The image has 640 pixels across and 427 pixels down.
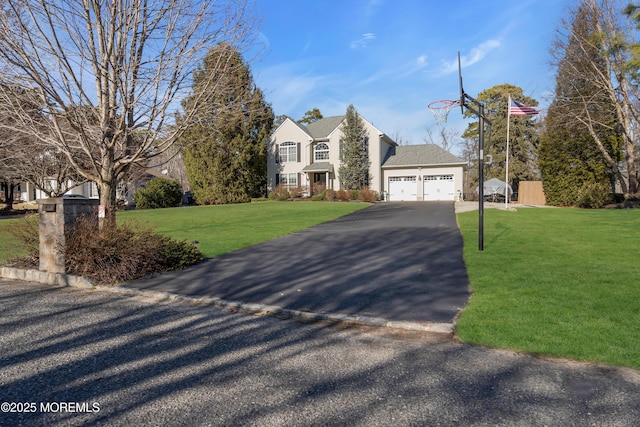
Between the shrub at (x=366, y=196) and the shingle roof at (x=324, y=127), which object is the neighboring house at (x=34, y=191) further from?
the shrub at (x=366, y=196)

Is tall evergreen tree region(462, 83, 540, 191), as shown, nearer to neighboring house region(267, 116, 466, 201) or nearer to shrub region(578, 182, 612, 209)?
neighboring house region(267, 116, 466, 201)

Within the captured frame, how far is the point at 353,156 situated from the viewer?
36.8 m

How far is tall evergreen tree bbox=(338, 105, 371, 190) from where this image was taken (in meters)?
36.7

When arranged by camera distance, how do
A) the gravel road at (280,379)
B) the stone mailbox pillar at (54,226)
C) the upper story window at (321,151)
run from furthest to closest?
the upper story window at (321,151)
the stone mailbox pillar at (54,226)
the gravel road at (280,379)

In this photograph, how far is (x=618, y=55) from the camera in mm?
26250

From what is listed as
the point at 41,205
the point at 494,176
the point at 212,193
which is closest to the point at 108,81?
the point at 41,205

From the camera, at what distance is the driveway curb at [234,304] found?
4.94 metres

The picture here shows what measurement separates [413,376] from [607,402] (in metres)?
1.47

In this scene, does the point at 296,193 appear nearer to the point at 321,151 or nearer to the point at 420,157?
the point at 321,151

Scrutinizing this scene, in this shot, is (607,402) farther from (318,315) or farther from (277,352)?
(318,315)

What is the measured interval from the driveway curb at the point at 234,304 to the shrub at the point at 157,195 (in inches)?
999

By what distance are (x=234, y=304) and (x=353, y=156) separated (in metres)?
31.9

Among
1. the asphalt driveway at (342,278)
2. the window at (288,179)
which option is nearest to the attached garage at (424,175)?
the window at (288,179)

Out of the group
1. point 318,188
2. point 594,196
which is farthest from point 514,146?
point 318,188
